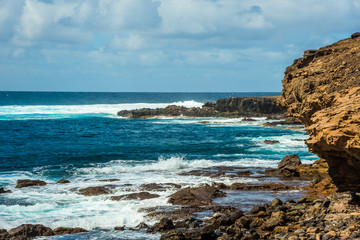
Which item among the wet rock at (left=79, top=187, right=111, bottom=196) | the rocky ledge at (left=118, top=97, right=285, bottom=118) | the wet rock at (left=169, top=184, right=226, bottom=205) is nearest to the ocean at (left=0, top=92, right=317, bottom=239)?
the wet rock at (left=79, top=187, right=111, bottom=196)

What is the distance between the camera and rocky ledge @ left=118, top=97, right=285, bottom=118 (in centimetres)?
6347

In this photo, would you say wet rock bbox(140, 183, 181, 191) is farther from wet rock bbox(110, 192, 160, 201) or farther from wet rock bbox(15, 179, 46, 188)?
wet rock bbox(15, 179, 46, 188)

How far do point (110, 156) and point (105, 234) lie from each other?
54.5 feet

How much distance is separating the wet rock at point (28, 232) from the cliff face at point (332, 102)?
7983 mm

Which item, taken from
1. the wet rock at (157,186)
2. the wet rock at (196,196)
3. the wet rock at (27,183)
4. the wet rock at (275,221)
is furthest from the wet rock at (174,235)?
the wet rock at (27,183)

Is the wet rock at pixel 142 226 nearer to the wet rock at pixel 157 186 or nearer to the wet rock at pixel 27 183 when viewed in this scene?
the wet rock at pixel 157 186

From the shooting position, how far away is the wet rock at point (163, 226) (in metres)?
11.6

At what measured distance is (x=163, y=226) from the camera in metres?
11.6

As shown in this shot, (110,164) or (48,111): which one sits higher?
(48,111)

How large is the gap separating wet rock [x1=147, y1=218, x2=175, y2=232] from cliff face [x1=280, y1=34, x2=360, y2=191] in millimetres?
4614

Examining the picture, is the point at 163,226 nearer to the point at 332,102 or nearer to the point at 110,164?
the point at 332,102

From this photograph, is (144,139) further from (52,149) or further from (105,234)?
(105,234)

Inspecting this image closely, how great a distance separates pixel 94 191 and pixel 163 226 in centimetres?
586

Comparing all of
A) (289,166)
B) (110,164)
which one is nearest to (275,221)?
(289,166)
